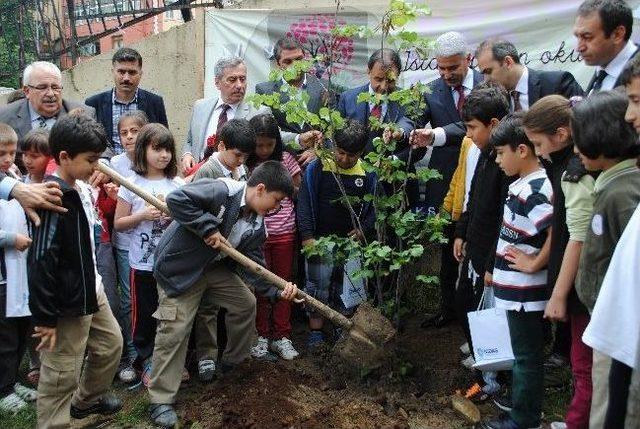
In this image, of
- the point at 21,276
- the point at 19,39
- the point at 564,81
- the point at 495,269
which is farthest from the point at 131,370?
the point at 19,39

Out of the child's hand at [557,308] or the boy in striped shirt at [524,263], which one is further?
the boy in striped shirt at [524,263]

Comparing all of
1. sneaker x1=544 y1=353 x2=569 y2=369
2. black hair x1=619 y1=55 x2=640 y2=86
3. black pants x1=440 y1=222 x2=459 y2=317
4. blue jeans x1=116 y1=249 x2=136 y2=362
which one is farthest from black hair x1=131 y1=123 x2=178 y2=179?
sneaker x1=544 y1=353 x2=569 y2=369

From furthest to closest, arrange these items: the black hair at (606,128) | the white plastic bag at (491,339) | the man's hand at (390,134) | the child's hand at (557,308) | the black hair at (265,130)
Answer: the black hair at (265,130) < the man's hand at (390,134) < the white plastic bag at (491,339) < the child's hand at (557,308) < the black hair at (606,128)

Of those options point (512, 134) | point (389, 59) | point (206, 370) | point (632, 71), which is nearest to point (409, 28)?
point (389, 59)

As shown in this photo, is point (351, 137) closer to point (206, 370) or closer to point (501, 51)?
point (501, 51)

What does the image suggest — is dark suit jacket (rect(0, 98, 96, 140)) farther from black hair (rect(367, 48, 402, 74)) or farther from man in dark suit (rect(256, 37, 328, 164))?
black hair (rect(367, 48, 402, 74))

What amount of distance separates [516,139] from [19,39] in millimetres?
7376

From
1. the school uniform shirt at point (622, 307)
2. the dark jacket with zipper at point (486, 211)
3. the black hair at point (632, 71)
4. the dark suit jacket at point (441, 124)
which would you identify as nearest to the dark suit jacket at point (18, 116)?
the dark suit jacket at point (441, 124)

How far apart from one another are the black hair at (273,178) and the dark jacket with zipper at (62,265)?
1028mm

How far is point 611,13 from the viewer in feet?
11.0

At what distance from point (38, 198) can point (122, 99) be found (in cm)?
215

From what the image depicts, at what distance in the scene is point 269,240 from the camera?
4.42 meters

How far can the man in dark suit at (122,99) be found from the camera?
189 inches

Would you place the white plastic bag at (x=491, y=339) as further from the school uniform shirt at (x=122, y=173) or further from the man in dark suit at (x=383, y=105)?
the school uniform shirt at (x=122, y=173)
